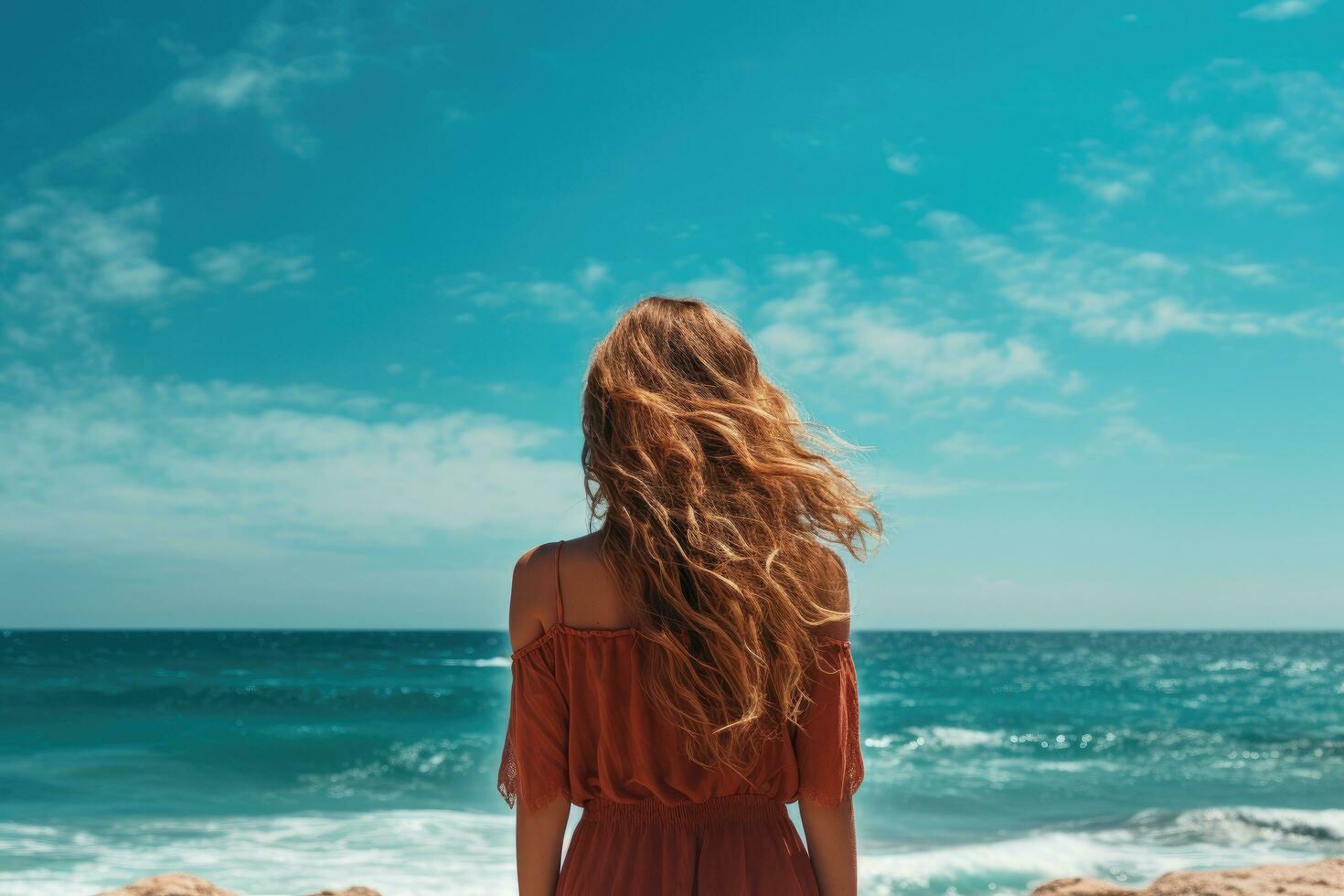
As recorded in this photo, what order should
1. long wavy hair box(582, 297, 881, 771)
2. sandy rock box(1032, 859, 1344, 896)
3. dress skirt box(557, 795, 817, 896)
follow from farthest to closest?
sandy rock box(1032, 859, 1344, 896)
dress skirt box(557, 795, 817, 896)
long wavy hair box(582, 297, 881, 771)

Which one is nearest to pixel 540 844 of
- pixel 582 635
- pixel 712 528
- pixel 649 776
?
pixel 649 776

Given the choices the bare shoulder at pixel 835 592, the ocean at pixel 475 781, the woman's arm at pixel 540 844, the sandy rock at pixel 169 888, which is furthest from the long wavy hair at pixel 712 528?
the ocean at pixel 475 781

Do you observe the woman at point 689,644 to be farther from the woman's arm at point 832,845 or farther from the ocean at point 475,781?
the ocean at point 475,781

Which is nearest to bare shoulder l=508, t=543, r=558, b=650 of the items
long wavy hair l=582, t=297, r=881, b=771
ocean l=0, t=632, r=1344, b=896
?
long wavy hair l=582, t=297, r=881, b=771

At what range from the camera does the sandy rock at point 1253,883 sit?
12.9 ft

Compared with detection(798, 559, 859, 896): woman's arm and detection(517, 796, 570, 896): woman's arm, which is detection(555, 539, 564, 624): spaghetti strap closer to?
detection(517, 796, 570, 896): woman's arm

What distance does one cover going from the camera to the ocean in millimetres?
8250

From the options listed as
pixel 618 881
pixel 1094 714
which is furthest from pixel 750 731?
pixel 1094 714

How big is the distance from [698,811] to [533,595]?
47 cm

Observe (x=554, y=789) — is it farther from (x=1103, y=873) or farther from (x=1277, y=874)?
(x=1103, y=873)

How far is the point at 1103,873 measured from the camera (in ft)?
25.8

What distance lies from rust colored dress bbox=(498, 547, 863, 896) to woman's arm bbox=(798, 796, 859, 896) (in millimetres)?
31

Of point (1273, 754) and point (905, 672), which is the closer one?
point (1273, 754)

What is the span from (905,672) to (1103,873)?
95.1ft
